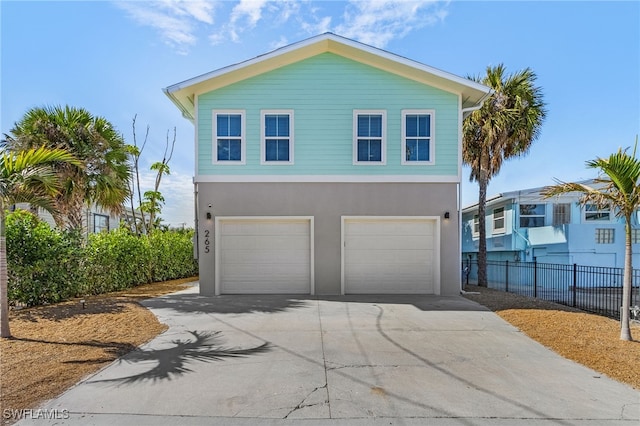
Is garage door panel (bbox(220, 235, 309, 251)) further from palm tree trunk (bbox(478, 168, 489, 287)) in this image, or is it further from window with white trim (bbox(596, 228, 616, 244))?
window with white trim (bbox(596, 228, 616, 244))

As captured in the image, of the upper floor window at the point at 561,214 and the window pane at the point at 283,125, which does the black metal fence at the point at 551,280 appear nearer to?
the upper floor window at the point at 561,214

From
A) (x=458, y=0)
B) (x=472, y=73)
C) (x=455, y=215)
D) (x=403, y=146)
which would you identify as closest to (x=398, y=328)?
(x=455, y=215)

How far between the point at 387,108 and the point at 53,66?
9811 mm

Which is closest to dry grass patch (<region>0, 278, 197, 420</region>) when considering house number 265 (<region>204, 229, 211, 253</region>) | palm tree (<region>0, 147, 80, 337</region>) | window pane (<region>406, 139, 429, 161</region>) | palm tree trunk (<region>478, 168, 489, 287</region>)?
palm tree (<region>0, 147, 80, 337</region>)

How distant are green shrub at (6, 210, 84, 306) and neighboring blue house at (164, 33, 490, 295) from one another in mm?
3178

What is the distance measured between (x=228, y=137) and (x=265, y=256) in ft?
11.6

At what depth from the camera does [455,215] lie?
9.95 m

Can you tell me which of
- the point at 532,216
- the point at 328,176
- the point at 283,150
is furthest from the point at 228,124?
the point at 532,216

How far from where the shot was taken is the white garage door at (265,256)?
397 inches

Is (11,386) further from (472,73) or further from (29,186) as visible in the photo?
(472,73)

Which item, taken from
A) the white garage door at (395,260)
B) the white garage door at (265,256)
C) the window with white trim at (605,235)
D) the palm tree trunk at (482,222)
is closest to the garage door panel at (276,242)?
the white garage door at (265,256)

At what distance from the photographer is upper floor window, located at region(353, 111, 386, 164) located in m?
10.1

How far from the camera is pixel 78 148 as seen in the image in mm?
10172

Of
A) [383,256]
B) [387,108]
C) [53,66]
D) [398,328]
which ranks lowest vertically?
[398,328]
